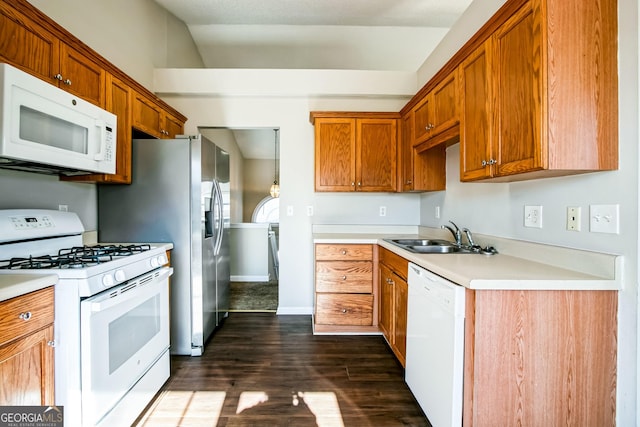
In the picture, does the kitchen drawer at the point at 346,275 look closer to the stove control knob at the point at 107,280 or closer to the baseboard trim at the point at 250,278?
the stove control knob at the point at 107,280

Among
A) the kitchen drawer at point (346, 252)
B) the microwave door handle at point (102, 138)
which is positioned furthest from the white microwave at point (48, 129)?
the kitchen drawer at point (346, 252)

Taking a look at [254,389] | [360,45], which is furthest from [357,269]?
[360,45]

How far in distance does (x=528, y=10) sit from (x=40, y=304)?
2.30 m

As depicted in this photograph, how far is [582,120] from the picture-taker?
3.92 ft

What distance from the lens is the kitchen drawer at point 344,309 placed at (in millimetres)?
2650

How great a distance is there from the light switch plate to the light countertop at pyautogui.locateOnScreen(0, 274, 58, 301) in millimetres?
2217

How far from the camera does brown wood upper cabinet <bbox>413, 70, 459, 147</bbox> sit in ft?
6.22

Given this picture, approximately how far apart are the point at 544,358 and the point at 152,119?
297 cm

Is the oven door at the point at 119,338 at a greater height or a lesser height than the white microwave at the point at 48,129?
lesser

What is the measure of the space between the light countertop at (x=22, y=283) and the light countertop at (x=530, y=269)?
5.34ft

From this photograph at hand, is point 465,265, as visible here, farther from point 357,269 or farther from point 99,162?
point 99,162

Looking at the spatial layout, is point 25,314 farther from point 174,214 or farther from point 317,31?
point 317,31

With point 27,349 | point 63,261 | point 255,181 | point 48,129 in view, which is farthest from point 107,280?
point 255,181

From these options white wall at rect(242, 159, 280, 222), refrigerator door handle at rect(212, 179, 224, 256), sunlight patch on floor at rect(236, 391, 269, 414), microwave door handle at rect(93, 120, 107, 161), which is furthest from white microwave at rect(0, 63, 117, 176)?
white wall at rect(242, 159, 280, 222)
